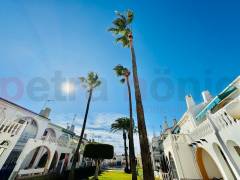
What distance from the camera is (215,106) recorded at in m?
14.0

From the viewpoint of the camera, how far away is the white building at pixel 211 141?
7.68 m

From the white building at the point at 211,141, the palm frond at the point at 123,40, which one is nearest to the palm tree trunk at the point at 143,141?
the white building at the point at 211,141

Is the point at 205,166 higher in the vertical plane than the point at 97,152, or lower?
lower

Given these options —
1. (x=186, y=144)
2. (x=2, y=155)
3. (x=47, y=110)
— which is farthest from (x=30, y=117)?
(x=186, y=144)

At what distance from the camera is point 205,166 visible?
43.3ft

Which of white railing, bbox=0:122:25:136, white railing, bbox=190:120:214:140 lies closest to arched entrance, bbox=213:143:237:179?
white railing, bbox=190:120:214:140

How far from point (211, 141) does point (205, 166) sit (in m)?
5.53

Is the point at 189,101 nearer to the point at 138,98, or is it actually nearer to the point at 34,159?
the point at 138,98

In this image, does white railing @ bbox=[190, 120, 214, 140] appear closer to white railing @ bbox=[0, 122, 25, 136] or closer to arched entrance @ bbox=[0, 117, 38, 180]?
white railing @ bbox=[0, 122, 25, 136]

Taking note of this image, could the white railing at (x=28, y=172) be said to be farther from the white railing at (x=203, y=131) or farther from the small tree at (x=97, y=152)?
the white railing at (x=203, y=131)

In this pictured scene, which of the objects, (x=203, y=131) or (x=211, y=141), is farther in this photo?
(x=203, y=131)

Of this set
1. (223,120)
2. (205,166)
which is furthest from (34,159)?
(223,120)

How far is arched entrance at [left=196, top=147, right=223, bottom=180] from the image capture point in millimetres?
12920

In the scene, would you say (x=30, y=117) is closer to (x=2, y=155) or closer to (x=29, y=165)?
(x=29, y=165)
